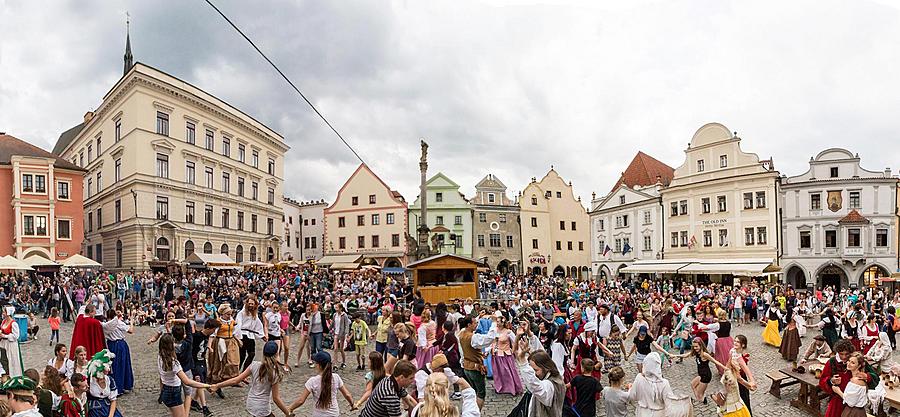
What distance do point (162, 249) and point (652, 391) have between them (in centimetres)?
4141

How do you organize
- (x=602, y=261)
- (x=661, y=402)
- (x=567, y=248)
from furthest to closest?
1. (x=567, y=248)
2. (x=602, y=261)
3. (x=661, y=402)

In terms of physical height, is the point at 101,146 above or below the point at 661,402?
above

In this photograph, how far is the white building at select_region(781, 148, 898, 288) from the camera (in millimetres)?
36062

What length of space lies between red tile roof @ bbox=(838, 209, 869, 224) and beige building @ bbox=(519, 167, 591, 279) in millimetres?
25452

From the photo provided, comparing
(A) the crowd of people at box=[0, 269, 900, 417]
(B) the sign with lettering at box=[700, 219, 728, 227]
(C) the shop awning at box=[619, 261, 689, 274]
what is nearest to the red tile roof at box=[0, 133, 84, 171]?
(A) the crowd of people at box=[0, 269, 900, 417]

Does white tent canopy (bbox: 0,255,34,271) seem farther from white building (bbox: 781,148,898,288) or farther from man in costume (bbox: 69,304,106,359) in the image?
white building (bbox: 781,148,898,288)

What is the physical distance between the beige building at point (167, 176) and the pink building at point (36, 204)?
Result: 2730mm

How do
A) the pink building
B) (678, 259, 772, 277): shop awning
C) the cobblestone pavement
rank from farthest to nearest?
the pink building, (678, 259, 772, 277): shop awning, the cobblestone pavement

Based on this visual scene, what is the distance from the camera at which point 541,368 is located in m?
5.58

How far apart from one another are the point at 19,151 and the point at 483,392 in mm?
45260

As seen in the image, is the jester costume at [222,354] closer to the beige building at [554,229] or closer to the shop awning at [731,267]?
the shop awning at [731,267]

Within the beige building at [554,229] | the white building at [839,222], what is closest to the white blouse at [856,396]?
the white building at [839,222]

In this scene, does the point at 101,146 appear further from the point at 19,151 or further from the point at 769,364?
the point at 769,364

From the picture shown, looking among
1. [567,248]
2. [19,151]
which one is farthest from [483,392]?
[567,248]
